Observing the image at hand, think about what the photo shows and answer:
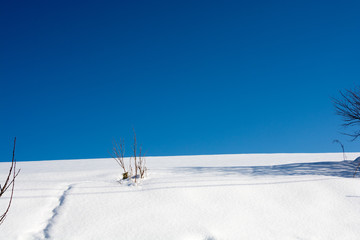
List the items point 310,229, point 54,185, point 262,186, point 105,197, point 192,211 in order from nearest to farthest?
point 310,229 < point 192,211 < point 105,197 < point 262,186 < point 54,185

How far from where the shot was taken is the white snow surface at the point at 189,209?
1.78m

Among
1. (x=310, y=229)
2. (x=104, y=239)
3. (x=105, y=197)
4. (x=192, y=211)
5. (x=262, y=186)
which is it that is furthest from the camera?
(x=262, y=186)

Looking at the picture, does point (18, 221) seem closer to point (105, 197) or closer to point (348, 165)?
point (105, 197)

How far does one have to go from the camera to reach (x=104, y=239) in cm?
170

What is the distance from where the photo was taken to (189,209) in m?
2.04

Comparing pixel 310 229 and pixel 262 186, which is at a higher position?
pixel 262 186

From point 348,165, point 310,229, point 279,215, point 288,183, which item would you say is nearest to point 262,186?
point 288,183

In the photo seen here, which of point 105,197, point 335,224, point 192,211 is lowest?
point 335,224

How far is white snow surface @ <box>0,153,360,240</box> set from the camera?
178 cm

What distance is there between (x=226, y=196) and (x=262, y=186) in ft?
1.33

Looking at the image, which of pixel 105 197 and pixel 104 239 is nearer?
pixel 104 239

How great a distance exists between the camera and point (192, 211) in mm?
2012

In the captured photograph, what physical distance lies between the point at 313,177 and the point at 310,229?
98 centimetres

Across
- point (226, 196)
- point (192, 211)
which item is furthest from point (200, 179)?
point (192, 211)
